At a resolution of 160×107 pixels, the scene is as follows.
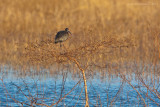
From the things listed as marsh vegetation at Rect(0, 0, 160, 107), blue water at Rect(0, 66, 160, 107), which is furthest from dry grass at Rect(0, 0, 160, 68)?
blue water at Rect(0, 66, 160, 107)

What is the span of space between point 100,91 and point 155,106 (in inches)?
69.6

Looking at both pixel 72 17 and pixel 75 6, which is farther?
pixel 75 6

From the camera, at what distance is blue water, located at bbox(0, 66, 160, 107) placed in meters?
8.09

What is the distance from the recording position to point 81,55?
652 centimetres

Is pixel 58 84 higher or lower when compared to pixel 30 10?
lower

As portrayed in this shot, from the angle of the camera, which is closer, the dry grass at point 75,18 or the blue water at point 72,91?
the blue water at point 72,91

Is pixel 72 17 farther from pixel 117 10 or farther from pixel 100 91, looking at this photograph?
pixel 100 91

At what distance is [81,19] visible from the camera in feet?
63.0

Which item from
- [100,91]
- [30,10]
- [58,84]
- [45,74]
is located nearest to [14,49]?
[45,74]

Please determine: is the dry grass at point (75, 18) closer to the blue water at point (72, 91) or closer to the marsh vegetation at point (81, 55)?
the marsh vegetation at point (81, 55)

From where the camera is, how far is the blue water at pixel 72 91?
809cm

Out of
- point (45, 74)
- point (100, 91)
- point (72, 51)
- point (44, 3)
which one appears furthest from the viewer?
point (44, 3)

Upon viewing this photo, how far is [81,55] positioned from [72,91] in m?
2.95

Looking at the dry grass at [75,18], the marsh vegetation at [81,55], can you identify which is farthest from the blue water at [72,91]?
the dry grass at [75,18]
